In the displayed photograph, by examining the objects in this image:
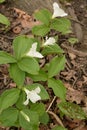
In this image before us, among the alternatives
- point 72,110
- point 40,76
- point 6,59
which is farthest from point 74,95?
point 6,59

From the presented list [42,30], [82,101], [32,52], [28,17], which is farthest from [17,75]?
[28,17]

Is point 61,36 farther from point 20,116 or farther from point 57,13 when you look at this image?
point 20,116

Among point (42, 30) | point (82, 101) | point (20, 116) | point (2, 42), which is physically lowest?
point (82, 101)

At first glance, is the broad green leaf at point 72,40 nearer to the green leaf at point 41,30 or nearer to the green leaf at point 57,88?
the green leaf at point 41,30

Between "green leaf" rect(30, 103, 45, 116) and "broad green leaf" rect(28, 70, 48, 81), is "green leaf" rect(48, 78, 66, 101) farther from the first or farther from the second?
"green leaf" rect(30, 103, 45, 116)

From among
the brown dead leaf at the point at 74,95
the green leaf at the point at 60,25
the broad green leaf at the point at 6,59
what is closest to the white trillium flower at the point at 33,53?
the broad green leaf at the point at 6,59

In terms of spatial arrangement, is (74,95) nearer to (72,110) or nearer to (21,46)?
(72,110)
